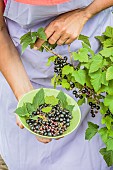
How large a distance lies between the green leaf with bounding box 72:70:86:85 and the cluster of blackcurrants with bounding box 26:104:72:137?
18cm

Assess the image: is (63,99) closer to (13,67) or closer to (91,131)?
(91,131)

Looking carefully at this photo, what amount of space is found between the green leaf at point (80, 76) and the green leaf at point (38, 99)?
195 millimetres

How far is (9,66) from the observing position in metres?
1.55

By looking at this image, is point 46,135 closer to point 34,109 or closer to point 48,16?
point 34,109

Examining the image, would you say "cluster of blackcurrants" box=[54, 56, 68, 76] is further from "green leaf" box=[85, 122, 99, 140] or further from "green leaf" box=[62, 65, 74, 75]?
"green leaf" box=[85, 122, 99, 140]

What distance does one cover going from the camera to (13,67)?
155cm

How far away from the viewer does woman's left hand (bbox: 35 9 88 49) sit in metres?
1.32

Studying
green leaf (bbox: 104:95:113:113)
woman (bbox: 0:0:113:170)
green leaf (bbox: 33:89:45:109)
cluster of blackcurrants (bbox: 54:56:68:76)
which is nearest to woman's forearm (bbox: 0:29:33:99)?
woman (bbox: 0:0:113:170)

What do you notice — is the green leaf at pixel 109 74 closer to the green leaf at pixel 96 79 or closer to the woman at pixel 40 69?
the green leaf at pixel 96 79

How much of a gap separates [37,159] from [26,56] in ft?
1.46

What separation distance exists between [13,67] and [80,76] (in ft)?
1.50

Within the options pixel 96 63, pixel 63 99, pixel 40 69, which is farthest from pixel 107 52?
pixel 40 69

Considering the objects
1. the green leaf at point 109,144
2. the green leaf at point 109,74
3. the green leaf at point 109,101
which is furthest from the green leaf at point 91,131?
the green leaf at point 109,74

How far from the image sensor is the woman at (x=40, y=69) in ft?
4.39
